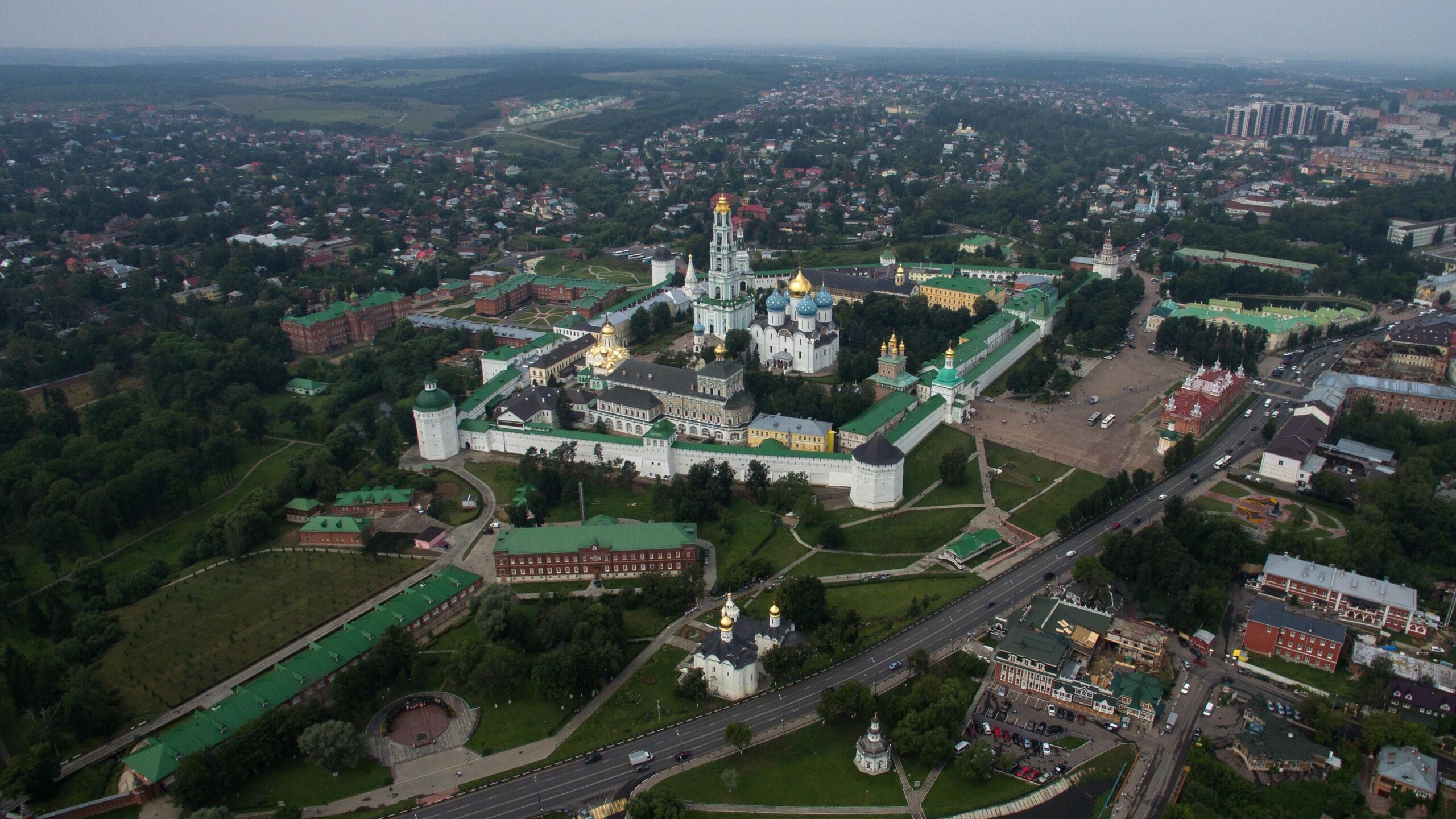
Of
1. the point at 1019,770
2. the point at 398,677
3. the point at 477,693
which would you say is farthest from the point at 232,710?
the point at 1019,770

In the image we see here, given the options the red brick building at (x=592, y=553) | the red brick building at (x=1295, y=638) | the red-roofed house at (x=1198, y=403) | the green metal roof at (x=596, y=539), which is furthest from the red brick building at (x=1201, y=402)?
the red brick building at (x=592, y=553)

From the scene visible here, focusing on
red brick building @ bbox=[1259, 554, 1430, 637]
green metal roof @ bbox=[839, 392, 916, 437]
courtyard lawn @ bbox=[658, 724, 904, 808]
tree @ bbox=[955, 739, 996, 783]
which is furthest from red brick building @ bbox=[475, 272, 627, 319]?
tree @ bbox=[955, 739, 996, 783]

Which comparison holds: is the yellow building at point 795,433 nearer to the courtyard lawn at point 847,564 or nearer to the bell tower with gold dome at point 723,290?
the courtyard lawn at point 847,564

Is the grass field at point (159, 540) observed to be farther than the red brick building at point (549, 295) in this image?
No

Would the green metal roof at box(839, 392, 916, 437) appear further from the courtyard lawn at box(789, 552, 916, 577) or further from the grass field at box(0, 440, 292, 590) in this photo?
the grass field at box(0, 440, 292, 590)

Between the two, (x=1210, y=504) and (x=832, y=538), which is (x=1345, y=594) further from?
(x=832, y=538)

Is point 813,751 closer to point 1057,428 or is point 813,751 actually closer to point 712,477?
point 712,477

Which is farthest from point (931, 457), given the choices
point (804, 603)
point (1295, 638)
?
point (1295, 638)

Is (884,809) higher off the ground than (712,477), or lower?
lower
